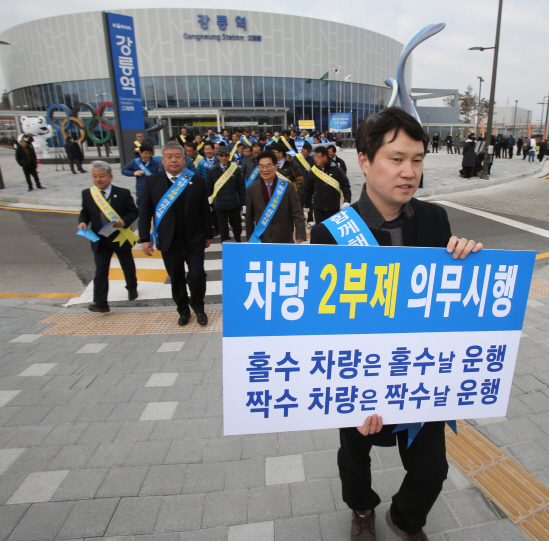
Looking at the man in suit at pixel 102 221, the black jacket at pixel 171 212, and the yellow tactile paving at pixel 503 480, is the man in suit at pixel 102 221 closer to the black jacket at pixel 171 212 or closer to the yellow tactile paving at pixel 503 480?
the black jacket at pixel 171 212

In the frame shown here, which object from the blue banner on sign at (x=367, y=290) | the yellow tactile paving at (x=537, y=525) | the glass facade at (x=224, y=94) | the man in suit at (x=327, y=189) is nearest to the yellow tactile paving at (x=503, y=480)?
the yellow tactile paving at (x=537, y=525)

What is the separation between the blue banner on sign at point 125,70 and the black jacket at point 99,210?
936 cm

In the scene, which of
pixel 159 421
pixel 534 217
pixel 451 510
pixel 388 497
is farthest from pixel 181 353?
pixel 534 217

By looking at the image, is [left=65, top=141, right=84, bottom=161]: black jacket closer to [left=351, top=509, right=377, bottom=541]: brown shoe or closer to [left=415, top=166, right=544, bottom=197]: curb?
[left=415, top=166, right=544, bottom=197]: curb

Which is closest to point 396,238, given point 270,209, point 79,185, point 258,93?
point 270,209

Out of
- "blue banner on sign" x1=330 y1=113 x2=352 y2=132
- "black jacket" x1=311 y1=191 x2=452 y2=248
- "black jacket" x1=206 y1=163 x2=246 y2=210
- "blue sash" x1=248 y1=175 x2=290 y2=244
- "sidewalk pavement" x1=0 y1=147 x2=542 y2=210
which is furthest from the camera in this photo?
"blue banner on sign" x1=330 y1=113 x2=352 y2=132

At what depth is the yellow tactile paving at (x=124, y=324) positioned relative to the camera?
4.44 meters

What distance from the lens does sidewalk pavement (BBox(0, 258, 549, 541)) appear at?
2025 mm

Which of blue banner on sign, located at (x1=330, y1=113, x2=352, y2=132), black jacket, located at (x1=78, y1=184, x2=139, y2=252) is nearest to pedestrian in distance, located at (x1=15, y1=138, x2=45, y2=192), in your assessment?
black jacket, located at (x1=78, y1=184, x2=139, y2=252)

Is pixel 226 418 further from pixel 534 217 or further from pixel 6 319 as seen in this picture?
pixel 534 217

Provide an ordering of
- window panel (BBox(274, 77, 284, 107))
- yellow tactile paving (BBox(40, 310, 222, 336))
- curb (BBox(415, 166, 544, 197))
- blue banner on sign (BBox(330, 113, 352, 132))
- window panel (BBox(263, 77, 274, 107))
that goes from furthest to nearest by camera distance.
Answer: window panel (BBox(274, 77, 284, 107))
window panel (BBox(263, 77, 274, 107))
blue banner on sign (BBox(330, 113, 352, 132))
curb (BBox(415, 166, 544, 197))
yellow tactile paving (BBox(40, 310, 222, 336))

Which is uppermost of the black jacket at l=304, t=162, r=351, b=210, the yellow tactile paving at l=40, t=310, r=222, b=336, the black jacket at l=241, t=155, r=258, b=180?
the black jacket at l=241, t=155, r=258, b=180

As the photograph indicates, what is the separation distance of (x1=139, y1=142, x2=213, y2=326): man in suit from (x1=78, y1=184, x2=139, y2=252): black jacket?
0.74 meters

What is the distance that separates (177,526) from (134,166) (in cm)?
684
